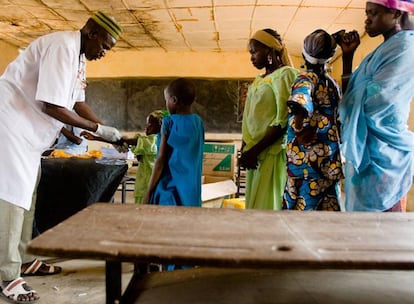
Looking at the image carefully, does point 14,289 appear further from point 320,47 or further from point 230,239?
point 320,47

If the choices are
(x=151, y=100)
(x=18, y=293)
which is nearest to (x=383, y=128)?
(x=18, y=293)

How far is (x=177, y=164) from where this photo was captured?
1.77m

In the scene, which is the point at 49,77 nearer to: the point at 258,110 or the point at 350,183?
the point at 258,110

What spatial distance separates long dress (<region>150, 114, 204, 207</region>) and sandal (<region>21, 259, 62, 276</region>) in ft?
2.91

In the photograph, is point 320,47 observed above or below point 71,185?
above

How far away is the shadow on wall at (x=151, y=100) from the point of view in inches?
258

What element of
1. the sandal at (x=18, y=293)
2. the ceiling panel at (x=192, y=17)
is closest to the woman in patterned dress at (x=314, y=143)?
the sandal at (x=18, y=293)

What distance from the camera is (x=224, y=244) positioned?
25.3 inches

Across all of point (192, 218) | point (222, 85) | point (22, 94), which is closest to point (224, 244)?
point (192, 218)

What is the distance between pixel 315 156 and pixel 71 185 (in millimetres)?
1855

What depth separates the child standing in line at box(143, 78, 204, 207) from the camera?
1.78 metres

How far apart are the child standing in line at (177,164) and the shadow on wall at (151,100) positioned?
4777 millimetres

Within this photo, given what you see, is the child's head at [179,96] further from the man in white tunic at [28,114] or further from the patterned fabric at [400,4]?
the patterned fabric at [400,4]

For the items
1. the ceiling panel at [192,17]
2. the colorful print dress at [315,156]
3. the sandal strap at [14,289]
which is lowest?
the sandal strap at [14,289]
